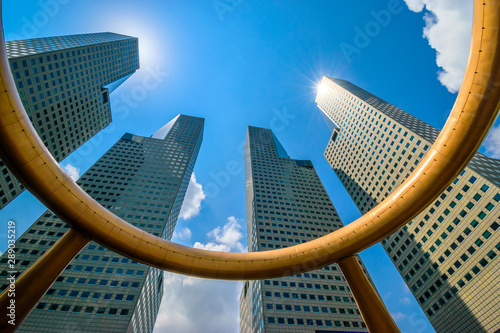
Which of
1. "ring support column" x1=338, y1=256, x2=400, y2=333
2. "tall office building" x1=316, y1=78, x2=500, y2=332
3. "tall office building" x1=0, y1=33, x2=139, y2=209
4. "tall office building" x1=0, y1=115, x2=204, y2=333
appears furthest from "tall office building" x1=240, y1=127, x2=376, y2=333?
"tall office building" x1=0, y1=33, x2=139, y2=209

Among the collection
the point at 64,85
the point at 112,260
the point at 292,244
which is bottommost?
the point at 112,260

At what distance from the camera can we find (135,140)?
9400 centimetres

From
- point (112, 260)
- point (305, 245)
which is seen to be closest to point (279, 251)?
point (305, 245)

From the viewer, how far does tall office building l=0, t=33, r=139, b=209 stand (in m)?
50.9

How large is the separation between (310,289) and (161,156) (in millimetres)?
66921

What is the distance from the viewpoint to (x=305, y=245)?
17.1 meters

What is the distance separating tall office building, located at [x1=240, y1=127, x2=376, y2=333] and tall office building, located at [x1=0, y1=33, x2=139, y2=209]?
5871 cm

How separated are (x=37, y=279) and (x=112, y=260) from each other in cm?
4087

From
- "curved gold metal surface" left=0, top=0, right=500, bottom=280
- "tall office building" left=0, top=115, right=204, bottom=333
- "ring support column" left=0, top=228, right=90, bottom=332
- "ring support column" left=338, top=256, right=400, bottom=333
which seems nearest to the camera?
"curved gold metal surface" left=0, top=0, right=500, bottom=280

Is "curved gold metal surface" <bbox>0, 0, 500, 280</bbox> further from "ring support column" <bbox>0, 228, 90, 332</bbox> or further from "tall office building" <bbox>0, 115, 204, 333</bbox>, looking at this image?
"tall office building" <bbox>0, 115, 204, 333</bbox>

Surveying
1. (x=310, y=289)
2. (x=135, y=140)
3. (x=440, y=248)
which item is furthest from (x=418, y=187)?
(x=135, y=140)

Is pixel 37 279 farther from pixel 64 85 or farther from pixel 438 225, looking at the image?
pixel 64 85

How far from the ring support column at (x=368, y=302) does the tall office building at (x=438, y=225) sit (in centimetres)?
3996

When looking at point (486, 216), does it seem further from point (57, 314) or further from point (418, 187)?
point (57, 314)
